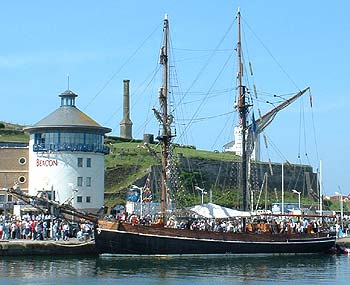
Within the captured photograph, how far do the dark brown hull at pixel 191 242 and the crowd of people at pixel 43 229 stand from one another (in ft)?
10.6

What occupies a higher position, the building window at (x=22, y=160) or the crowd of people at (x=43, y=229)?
the building window at (x=22, y=160)

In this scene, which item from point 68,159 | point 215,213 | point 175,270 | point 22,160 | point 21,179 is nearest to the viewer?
point 175,270

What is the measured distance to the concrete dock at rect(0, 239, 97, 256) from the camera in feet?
164

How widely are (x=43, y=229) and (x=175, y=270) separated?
1183cm

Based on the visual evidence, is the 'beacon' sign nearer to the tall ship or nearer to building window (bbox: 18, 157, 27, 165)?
building window (bbox: 18, 157, 27, 165)

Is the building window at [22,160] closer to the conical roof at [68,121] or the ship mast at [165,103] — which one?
the conical roof at [68,121]

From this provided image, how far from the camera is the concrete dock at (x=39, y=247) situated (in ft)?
164

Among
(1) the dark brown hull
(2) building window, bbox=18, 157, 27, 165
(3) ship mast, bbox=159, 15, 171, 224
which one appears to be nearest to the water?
(1) the dark brown hull

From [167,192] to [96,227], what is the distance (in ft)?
22.6

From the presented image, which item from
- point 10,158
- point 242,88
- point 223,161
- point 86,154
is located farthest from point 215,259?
point 223,161

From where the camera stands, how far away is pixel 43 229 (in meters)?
53.5

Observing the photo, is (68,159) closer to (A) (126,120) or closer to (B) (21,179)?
(B) (21,179)

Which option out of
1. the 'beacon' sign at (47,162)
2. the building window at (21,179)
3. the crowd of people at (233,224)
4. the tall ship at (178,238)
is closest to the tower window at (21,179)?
the building window at (21,179)

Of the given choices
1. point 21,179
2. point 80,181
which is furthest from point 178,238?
point 21,179
